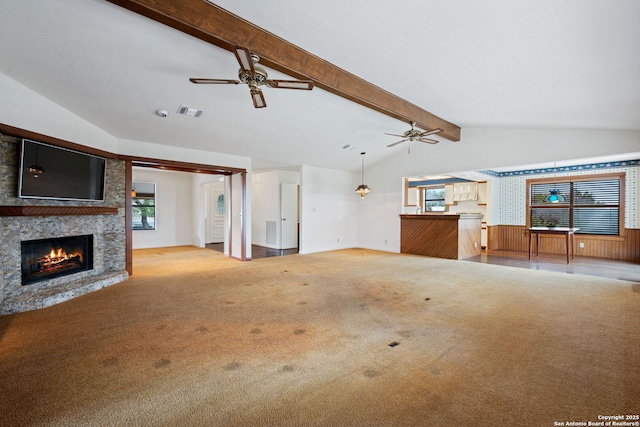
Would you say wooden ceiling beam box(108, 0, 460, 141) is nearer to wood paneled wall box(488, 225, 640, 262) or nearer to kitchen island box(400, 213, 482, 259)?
kitchen island box(400, 213, 482, 259)

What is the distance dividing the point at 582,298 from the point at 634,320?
32.1 inches

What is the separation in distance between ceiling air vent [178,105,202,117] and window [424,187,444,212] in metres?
8.86

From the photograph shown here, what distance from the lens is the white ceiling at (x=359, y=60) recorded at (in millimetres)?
2570

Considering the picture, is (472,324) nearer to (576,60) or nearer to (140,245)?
(576,60)

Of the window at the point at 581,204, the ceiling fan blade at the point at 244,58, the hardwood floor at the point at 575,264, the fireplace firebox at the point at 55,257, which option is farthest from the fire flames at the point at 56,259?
the window at the point at 581,204

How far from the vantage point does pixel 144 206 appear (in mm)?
9242

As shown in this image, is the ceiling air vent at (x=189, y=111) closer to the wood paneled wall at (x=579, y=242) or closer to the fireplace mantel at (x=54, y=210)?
the fireplace mantel at (x=54, y=210)

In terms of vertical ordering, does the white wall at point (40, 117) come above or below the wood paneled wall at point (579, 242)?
above

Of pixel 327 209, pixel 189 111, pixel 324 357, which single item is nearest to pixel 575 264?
pixel 327 209

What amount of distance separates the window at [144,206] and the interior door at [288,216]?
4.18 meters

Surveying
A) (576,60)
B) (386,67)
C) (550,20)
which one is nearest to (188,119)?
(386,67)

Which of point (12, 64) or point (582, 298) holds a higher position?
point (12, 64)

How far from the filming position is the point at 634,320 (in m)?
3.24

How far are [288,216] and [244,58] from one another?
6866mm
